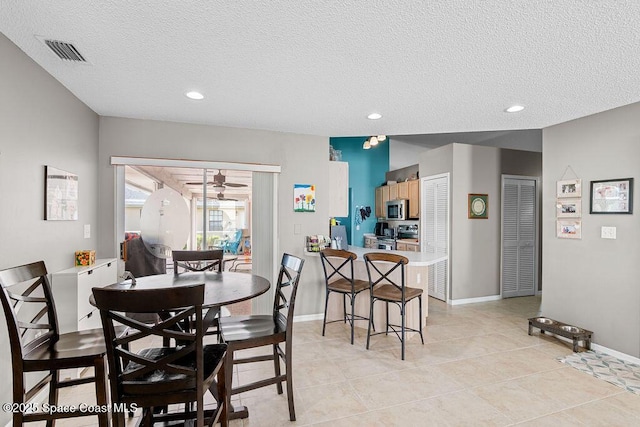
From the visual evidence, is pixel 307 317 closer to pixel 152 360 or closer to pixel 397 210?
pixel 152 360

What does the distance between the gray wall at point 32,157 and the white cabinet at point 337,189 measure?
9.07ft

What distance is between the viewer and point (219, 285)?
219 centimetres

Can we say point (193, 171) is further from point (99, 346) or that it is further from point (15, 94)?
point (99, 346)

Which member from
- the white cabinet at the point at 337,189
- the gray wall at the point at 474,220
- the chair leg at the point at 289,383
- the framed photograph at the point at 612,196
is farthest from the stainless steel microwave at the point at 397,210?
the chair leg at the point at 289,383

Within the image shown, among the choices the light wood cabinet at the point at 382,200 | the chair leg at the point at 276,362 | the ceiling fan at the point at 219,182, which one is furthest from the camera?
the light wood cabinet at the point at 382,200

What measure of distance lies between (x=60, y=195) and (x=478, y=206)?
5.15m

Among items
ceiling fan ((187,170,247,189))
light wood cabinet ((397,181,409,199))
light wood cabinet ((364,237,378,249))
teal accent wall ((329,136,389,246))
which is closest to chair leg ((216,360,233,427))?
ceiling fan ((187,170,247,189))

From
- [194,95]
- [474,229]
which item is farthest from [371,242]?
[194,95]

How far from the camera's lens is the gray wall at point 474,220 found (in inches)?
192

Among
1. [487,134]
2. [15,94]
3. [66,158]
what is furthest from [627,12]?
[487,134]

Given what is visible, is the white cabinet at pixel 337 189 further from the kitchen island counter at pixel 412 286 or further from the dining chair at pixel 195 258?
the dining chair at pixel 195 258

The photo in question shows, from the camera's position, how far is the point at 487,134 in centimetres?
666

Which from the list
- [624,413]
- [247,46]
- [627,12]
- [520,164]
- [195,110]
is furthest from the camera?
[520,164]

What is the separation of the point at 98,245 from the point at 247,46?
269 cm
